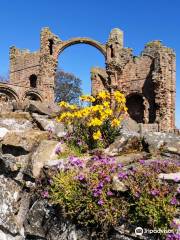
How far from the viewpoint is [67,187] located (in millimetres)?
6309

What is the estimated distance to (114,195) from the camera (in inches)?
237

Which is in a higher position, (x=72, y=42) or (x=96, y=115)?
(x=72, y=42)

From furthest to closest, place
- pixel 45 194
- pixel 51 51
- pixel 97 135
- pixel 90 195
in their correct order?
pixel 51 51
pixel 97 135
pixel 45 194
pixel 90 195

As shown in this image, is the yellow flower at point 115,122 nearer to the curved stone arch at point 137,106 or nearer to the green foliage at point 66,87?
the curved stone arch at point 137,106

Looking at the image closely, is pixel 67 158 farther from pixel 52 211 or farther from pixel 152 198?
pixel 152 198

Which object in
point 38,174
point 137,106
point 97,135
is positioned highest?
point 137,106

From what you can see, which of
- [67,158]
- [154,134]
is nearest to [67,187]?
[67,158]

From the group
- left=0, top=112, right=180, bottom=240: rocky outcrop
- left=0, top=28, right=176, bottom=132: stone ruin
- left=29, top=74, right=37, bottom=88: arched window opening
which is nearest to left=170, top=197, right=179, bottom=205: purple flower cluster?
left=0, top=112, right=180, bottom=240: rocky outcrop

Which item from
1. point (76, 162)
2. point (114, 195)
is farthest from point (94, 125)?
point (114, 195)

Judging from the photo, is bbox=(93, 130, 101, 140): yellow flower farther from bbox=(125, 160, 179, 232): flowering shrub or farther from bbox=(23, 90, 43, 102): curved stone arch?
bbox=(23, 90, 43, 102): curved stone arch

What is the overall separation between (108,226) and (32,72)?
3651 centimetres

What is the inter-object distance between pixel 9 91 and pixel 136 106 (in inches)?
449

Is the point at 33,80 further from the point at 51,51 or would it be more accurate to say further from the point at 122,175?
the point at 122,175

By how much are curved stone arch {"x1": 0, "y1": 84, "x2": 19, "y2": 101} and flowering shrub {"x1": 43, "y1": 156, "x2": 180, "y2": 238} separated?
31.3m
